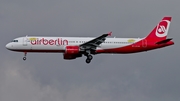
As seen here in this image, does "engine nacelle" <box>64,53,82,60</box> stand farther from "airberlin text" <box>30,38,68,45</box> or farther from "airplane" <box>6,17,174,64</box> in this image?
"airberlin text" <box>30,38,68,45</box>

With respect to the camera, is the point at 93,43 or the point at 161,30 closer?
the point at 93,43

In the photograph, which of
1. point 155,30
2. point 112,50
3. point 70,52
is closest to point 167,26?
point 155,30

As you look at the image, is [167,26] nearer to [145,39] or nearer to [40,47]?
[145,39]

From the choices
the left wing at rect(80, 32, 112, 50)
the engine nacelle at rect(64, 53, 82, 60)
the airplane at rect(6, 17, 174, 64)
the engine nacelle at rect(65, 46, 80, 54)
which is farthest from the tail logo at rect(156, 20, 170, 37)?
the engine nacelle at rect(65, 46, 80, 54)

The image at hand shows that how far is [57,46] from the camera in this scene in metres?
105

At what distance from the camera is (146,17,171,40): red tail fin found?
368 feet

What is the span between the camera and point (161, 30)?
113m

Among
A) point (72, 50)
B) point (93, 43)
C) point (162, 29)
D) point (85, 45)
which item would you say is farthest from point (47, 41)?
point (162, 29)

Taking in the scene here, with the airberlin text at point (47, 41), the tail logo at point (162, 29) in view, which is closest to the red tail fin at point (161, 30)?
the tail logo at point (162, 29)

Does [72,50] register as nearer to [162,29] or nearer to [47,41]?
[47,41]

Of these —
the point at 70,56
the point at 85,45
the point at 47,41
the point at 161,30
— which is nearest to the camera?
the point at 47,41

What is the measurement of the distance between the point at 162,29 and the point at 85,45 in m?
15.3

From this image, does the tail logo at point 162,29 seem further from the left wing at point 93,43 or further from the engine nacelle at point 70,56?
the engine nacelle at point 70,56

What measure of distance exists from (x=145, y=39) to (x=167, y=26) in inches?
→ 219
